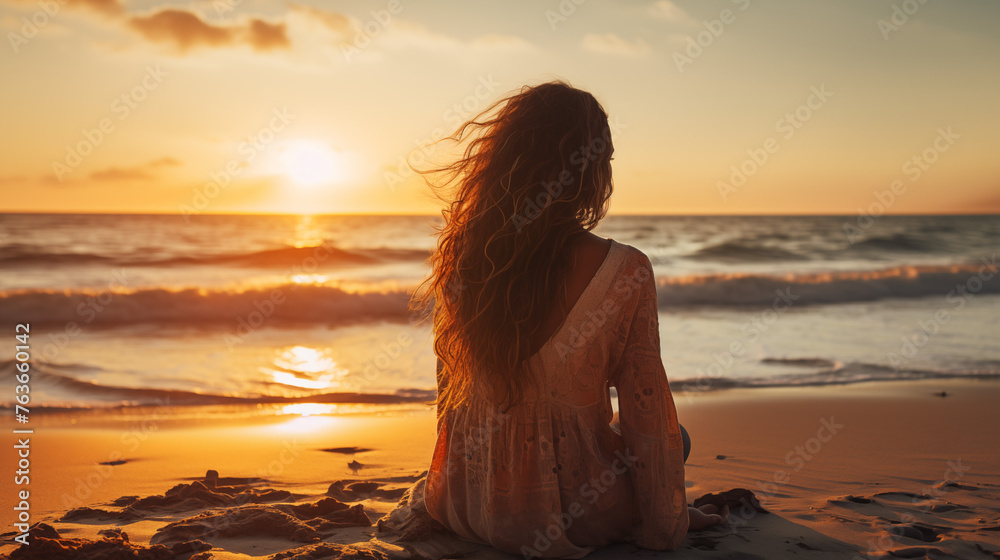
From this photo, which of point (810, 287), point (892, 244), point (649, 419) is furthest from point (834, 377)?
point (892, 244)

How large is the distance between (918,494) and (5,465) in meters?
5.46

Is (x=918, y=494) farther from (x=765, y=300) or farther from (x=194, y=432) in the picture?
(x=765, y=300)

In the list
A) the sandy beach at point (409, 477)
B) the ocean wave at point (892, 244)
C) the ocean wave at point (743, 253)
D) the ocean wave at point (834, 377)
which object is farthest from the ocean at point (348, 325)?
the ocean wave at point (892, 244)

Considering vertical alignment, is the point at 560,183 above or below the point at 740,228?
below

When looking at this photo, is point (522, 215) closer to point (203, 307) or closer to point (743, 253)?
point (203, 307)

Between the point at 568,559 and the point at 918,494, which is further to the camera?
the point at 918,494

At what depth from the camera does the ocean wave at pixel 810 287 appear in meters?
15.3

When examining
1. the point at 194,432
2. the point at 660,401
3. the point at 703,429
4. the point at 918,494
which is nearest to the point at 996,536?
the point at 918,494

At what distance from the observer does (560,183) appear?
2.24 m

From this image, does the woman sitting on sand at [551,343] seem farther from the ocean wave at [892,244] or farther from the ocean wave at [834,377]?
the ocean wave at [892,244]

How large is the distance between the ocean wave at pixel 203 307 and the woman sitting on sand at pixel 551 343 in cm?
979

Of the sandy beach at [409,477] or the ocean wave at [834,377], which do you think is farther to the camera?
the ocean wave at [834,377]

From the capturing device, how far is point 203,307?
12867mm

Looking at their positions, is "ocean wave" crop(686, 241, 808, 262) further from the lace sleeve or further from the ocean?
the lace sleeve
